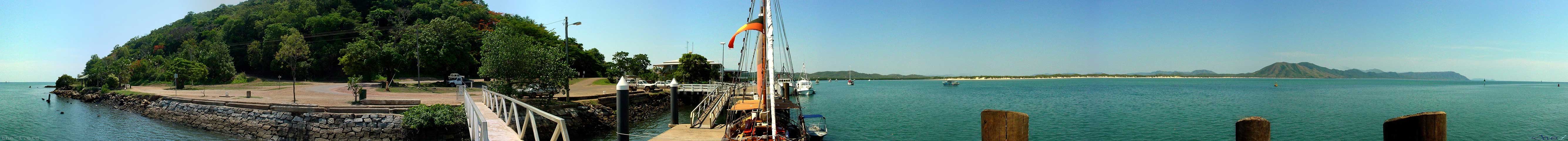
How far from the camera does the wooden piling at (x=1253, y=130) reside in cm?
443

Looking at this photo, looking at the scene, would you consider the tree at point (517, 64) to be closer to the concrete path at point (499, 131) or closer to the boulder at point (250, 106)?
the boulder at point (250, 106)

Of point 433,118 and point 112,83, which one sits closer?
point 433,118

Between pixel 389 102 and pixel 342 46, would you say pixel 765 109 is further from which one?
pixel 342 46

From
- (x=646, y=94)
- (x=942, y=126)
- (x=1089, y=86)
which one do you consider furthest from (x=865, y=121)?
(x=1089, y=86)

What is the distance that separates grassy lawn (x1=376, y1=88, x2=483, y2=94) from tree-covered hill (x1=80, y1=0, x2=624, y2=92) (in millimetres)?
2584

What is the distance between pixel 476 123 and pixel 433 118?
13.4m

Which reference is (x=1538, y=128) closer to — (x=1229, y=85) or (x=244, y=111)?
(x=244, y=111)

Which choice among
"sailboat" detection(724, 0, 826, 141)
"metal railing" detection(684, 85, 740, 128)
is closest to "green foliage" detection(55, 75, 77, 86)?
"metal railing" detection(684, 85, 740, 128)

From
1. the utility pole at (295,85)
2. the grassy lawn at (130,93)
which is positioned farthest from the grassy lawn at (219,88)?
the grassy lawn at (130,93)

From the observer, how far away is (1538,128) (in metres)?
27.5

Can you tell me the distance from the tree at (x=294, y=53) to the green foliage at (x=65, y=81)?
1504cm

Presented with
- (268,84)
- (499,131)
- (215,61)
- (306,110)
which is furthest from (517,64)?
(215,61)

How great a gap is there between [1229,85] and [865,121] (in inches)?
4350

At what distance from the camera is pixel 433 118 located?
20562 mm
